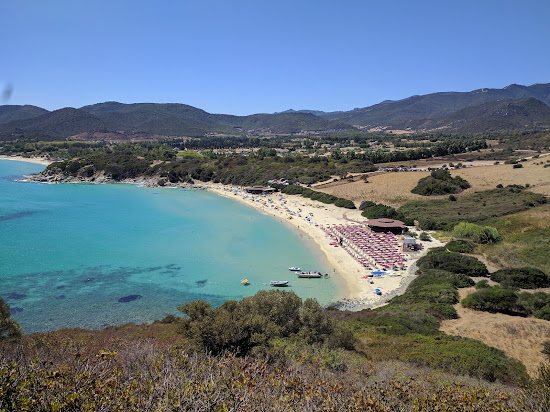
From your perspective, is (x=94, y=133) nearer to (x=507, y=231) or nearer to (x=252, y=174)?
(x=252, y=174)

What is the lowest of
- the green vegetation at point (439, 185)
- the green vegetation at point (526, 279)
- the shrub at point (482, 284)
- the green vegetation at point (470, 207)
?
the shrub at point (482, 284)

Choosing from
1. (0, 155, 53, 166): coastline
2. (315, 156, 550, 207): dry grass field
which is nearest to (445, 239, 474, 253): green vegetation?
(315, 156, 550, 207): dry grass field

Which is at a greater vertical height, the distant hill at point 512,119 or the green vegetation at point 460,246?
the distant hill at point 512,119

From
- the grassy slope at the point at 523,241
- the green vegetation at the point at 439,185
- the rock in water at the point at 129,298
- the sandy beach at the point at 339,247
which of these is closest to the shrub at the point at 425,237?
the sandy beach at the point at 339,247

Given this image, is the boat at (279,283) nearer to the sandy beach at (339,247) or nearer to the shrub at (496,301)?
the sandy beach at (339,247)

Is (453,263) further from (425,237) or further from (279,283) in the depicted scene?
(279,283)

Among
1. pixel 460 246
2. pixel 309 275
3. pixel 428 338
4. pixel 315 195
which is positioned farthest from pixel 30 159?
pixel 428 338
